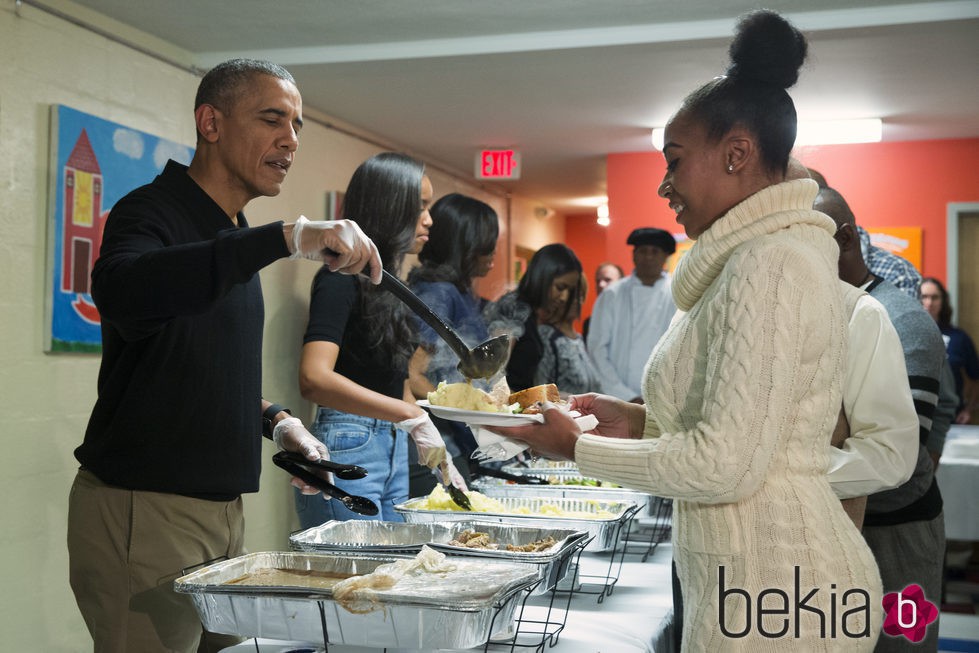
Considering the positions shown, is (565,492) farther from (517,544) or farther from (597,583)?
(517,544)

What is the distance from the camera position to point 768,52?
1396mm

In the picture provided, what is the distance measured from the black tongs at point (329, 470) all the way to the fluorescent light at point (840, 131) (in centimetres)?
471

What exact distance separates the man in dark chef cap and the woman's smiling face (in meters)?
4.23

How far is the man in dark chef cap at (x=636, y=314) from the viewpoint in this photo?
18.6ft

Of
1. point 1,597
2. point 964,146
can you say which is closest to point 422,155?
point 964,146

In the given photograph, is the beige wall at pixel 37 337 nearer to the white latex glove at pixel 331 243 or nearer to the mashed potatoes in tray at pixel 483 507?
the mashed potatoes in tray at pixel 483 507

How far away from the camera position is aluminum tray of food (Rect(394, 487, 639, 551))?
1.91 m

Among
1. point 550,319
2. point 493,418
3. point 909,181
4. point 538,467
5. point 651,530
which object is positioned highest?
point 909,181

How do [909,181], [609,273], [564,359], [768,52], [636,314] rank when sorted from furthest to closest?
[609,273]
[909,181]
[636,314]
[564,359]
[768,52]

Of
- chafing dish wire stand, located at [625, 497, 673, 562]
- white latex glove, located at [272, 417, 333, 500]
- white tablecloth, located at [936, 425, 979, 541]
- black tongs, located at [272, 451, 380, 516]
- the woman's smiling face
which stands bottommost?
white tablecloth, located at [936, 425, 979, 541]

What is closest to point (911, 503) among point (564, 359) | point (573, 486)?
point (573, 486)

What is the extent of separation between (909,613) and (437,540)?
3.99ft

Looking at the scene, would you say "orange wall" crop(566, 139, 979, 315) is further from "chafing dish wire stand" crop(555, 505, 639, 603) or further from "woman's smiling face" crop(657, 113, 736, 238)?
"woman's smiling face" crop(657, 113, 736, 238)

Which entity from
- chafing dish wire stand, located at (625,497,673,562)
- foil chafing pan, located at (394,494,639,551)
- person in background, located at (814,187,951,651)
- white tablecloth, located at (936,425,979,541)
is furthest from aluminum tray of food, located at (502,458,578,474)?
white tablecloth, located at (936,425,979,541)
